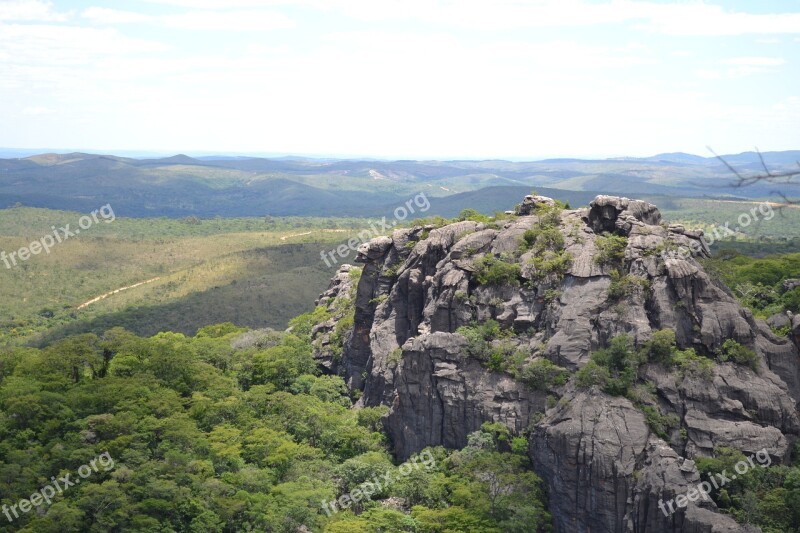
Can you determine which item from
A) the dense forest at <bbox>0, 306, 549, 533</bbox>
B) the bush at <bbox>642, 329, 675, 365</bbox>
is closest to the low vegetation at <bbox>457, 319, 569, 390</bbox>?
the dense forest at <bbox>0, 306, 549, 533</bbox>

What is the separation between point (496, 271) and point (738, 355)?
16060mm

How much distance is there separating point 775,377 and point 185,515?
33.9 metres

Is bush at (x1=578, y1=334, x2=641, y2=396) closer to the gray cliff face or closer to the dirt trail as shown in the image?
the gray cliff face

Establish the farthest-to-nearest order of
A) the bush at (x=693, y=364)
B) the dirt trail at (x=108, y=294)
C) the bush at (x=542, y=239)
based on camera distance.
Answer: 1. the dirt trail at (x=108, y=294)
2. the bush at (x=542, y=239)
3. the bush at (x=693, y=364)

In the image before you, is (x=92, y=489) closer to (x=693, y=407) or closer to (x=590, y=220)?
(x=693, y=407)

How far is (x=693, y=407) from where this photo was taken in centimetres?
3994

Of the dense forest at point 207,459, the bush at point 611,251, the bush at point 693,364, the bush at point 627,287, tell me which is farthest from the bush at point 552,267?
the dense forest at point 207,459

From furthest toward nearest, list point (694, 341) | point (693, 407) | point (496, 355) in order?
point (496, 355)
point (694, 341)
point (693, 407)

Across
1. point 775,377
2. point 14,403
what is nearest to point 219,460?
point 14,403

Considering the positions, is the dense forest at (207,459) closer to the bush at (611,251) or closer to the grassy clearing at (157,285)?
the bush at (611,251)

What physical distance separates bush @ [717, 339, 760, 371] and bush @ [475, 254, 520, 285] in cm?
1377

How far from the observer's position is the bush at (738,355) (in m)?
41.2

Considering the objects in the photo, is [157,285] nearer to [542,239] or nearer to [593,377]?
[542,239]

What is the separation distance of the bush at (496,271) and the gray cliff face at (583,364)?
474 mm
